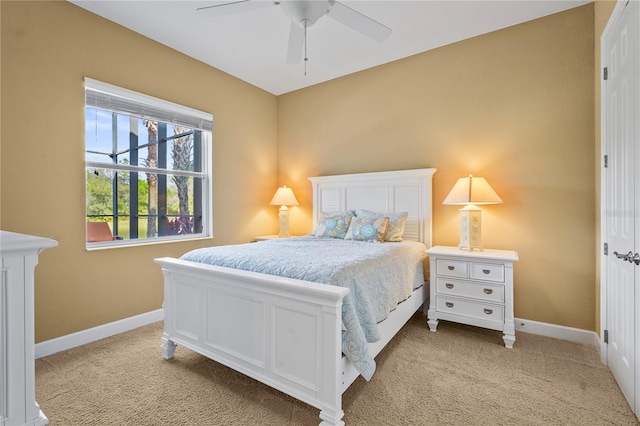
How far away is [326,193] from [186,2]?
2.41 m

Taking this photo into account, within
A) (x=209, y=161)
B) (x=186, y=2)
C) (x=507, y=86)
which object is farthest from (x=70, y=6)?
(x=507, y=86)

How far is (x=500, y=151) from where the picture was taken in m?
2.91

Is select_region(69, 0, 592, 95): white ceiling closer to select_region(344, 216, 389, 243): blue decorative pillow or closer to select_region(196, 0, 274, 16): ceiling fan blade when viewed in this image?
select_region(196, 0, 274, 16): ceiling fan blade

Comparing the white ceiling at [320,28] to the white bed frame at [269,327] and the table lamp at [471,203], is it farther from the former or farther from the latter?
the white bed frame at [269,327]

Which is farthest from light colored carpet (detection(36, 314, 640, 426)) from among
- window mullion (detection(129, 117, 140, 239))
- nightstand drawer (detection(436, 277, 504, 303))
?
window mullion (detection(129, 117, 140, 239))

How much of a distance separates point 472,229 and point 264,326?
2064 millimetres

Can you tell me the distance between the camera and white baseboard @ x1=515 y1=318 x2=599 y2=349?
2531mm

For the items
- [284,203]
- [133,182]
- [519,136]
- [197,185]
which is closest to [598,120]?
[519,136]

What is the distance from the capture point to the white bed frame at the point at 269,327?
5.01 ft

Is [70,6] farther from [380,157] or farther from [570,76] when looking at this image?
[570,76]

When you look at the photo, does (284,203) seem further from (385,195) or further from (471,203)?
(471,203)

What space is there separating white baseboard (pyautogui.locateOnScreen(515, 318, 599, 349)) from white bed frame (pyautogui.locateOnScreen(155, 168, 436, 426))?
1.09 meters

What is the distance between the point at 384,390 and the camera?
1890mm

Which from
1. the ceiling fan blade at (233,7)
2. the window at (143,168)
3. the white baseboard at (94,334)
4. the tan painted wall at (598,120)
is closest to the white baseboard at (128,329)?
the white baseboard at (94,334)
